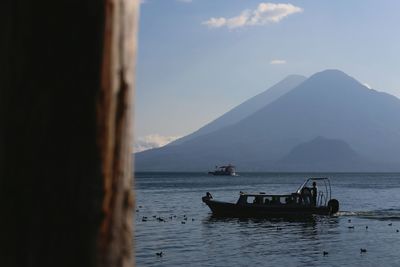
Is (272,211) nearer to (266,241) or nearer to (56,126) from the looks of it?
(266,241)

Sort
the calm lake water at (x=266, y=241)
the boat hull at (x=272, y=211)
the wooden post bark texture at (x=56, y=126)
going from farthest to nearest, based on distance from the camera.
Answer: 1. the boat hull at (x=272, y=211)
2. the calm lake water at (x=266, y=241)
3. the wooden post bark texture at (x=56, y=126)

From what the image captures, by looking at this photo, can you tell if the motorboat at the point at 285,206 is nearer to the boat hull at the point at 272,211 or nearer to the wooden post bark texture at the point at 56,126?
the boat hull at the point at 272,211

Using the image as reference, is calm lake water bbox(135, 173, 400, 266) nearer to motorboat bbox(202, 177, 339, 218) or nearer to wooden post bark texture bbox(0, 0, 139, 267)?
motorboat bbox(202, 177, 339, 218)

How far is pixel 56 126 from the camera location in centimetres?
168

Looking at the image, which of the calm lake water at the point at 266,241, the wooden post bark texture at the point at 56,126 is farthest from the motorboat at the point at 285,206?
the wooden post bark texture at the point at 56,126

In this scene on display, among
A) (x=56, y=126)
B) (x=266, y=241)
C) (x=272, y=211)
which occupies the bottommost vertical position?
(x=266, y=241)

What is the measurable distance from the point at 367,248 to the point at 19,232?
34432 mm

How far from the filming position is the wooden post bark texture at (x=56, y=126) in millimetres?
1678

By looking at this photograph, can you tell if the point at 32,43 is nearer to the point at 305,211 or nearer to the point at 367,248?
the point at 367,248

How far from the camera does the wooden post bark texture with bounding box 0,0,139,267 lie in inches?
66.1

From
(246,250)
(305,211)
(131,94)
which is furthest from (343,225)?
(131,94)

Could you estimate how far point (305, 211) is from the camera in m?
48.8

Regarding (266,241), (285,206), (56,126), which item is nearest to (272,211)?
(285,206)

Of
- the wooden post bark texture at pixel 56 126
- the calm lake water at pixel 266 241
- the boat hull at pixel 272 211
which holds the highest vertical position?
the wooden post bark texture at pixel 56 126
